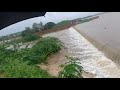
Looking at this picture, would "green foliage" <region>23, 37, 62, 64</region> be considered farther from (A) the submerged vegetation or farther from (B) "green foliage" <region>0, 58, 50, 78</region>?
(B) "green foliage" <region>0, 58, 50, 78</region>

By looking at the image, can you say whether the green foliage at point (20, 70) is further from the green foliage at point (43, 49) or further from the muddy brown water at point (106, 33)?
the muddy brown water at point (106, 33)

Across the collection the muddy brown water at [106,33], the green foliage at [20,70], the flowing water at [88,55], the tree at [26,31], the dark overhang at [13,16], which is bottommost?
the green foliage at [20,70]

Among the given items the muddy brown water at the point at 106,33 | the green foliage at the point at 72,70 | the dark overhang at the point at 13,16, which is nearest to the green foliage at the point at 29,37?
the green foliage at the point at 72,70

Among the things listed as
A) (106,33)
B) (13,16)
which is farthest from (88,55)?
(13,16)

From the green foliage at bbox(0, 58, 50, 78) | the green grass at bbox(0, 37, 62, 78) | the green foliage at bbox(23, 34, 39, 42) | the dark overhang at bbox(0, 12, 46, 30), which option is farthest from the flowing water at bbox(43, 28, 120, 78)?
the dark overhang at bbox(0, 12, 46, 30)
